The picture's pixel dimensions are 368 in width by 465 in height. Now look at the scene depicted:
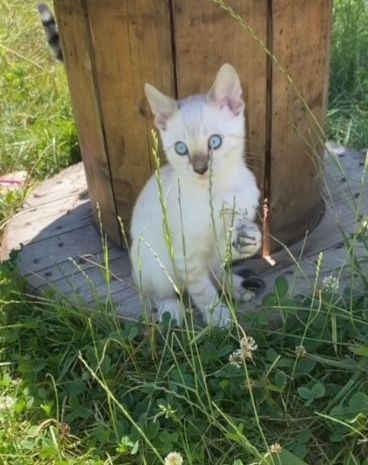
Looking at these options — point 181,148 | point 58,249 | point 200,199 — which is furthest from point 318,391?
point 58,249

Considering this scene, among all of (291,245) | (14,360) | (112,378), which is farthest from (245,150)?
(14,360)

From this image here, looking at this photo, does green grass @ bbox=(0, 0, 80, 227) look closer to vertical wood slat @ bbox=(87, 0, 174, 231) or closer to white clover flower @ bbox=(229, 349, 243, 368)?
vertical wood slat @ bbox=(87, 0, 174, 231)

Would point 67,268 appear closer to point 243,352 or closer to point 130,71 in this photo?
point 130,71

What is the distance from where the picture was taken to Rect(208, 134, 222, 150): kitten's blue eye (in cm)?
149

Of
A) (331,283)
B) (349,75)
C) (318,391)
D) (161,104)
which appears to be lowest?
(349,75)

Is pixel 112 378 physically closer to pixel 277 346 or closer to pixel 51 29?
pixel 277 346

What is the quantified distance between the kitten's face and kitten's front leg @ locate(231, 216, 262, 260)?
15cm

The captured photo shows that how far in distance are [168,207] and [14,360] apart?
0.61m

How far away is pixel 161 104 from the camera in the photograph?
1.52m

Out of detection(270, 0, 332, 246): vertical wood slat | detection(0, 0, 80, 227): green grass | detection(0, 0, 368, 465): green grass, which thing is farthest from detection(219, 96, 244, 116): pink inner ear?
detection(0, 0, 80, 227): green grass

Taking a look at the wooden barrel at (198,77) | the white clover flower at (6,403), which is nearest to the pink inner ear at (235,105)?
the wooden barrel at (198,77)

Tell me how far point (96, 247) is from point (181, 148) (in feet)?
2.26

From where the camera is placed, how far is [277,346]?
1618 millimetres

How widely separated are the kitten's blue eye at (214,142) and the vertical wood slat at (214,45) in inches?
8.3
